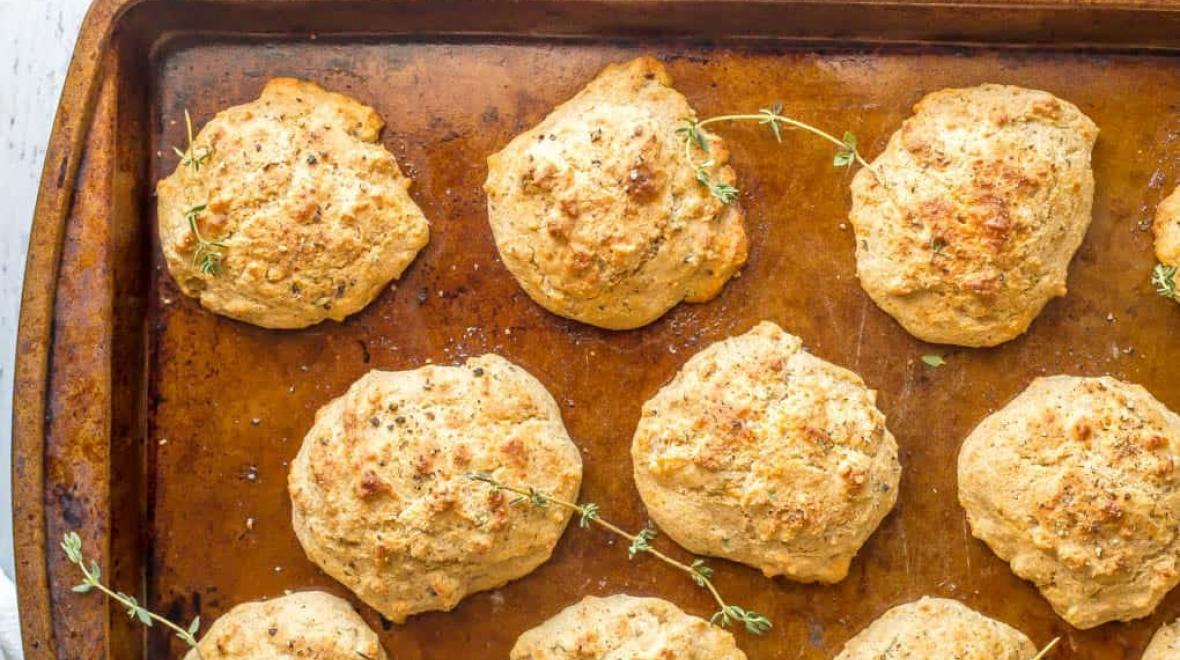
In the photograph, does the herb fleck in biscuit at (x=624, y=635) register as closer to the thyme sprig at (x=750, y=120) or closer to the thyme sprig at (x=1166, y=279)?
the thyme sprig at (x=750, y=120)

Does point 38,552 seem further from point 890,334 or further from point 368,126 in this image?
point 890,334

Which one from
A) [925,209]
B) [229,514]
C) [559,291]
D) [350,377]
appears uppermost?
[925,209]

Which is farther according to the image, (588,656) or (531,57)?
(531,57)

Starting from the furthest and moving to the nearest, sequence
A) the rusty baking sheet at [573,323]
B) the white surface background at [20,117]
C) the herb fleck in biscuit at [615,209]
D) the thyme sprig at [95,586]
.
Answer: the white surface background at [20,117]
the rusty baking sheet at [573,323]
the herb fleck in biscuit at [615,209]
the thyme sprig at [95,586]

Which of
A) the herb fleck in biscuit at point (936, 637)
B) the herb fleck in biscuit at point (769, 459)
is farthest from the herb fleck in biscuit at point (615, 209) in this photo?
the herb fleck in biscuit at point (936, 637)

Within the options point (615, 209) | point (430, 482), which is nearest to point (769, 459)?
point (615, 209)

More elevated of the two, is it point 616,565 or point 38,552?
point 38,552

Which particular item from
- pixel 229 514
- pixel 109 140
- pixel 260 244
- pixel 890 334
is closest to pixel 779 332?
pixel 890 334
